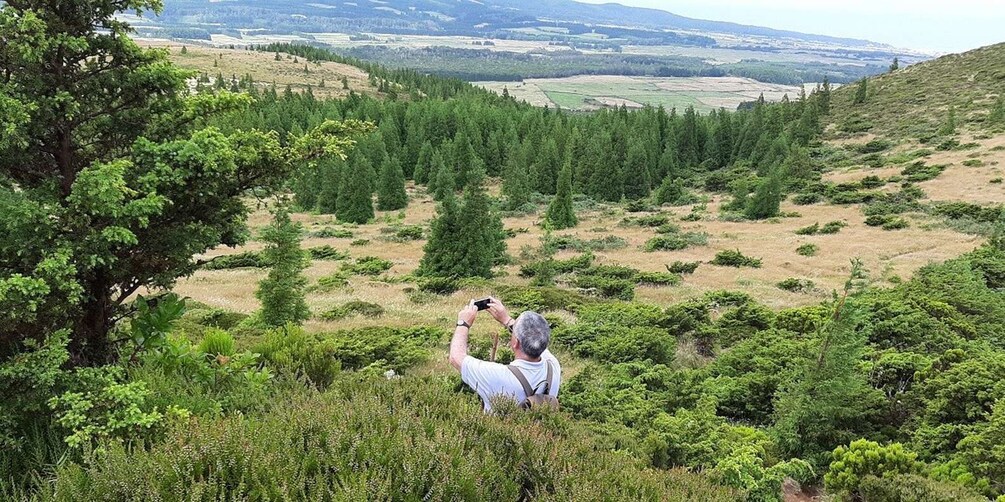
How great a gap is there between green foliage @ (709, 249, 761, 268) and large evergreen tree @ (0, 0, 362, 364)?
21805 millimetres

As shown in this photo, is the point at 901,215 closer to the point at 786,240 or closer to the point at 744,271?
the point at 786,240

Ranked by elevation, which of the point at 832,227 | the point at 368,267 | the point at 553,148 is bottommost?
the point at 368,267

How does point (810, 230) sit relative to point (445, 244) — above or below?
above

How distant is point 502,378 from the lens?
4.47 meters

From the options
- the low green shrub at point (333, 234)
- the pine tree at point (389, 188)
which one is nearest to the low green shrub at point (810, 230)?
the low green shrub at point (333, 234)

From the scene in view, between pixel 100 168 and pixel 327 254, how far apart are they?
29.0 meters

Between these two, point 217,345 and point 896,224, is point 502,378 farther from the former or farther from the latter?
point 896,224

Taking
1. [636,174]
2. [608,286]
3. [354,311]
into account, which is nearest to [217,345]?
[354,311]

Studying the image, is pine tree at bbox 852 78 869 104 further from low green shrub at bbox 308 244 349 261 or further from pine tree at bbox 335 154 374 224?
low green shrub at bbox 308 244 349 261

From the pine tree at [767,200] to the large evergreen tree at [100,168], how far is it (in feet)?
123

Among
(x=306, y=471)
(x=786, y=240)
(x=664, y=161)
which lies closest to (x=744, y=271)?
(x=786, y=240)

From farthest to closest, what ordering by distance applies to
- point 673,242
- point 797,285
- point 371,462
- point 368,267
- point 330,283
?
point 673,242 < point 368,267 < point 330,283 < point 797,285 < point 371,462

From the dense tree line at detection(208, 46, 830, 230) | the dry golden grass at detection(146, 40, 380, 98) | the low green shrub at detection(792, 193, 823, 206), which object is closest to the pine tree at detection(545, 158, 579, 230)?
the dense tree line at detection(208, 46, 830, 230)

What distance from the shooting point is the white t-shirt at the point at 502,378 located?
14.6 ft
